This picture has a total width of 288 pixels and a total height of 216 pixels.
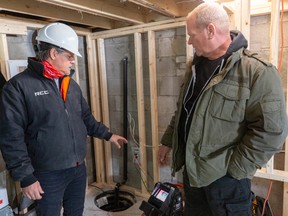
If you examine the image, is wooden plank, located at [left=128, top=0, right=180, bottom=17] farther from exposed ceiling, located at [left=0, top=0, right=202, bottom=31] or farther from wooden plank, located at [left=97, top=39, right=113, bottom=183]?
wooden plank, located at [left=97, top=39, right=113, bottom=183]

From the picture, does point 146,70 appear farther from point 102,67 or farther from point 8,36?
point 8,36

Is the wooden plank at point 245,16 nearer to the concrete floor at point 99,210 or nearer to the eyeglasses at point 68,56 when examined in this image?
the eyeglasses at point 68,56

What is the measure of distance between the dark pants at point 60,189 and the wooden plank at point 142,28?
135 centimetres

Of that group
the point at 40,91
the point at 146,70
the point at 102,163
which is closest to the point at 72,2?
the point at 40,91

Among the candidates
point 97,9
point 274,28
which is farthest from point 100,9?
point 274,28

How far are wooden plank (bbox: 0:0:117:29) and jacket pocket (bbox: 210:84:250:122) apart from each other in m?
1.58

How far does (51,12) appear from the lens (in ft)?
6.65

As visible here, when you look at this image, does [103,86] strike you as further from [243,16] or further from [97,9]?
[243,16]

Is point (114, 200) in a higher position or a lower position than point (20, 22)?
lower

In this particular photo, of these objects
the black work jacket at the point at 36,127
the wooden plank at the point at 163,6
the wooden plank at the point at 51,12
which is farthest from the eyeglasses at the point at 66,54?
the wooden plank at the point at 51,12

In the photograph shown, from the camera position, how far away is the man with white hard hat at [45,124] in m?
1.27

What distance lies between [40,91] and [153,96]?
1156 millimetres

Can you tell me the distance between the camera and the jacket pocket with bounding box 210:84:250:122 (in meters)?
1.10

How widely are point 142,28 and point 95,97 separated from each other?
0.94 m
